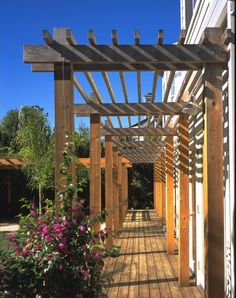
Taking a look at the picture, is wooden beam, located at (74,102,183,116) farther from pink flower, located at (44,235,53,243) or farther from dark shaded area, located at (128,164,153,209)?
dark shaded area, located at (128,164,153,209)

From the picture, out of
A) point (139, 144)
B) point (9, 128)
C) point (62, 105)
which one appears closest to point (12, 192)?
point (9, 128)

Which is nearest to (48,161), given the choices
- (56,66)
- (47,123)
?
(47,123)

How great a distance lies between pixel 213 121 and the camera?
12.8 ft

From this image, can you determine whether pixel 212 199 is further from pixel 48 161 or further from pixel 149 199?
pixel 149 199

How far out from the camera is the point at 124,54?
3994 mm

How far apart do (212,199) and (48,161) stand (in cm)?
1368

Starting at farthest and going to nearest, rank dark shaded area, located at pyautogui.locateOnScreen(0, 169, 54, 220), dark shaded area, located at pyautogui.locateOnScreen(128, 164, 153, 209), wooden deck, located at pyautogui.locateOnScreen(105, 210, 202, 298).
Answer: dark shaded area, located at pyautogui.locateOnScreen(128, 164, 153, 209)
dark shaded area, located at pyautogui.locateOnScreen(0, 169, 54, 220)
wooden deck, located at pyautogui.locateOnScreen(105, 210, 202, 298)

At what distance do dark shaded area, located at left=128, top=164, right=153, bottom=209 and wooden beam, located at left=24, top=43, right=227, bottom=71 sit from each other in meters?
20.1

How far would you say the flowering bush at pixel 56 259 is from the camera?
10.5 ft

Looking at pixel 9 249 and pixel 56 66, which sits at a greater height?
pixel 56 66

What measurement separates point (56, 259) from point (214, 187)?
150 centimetres

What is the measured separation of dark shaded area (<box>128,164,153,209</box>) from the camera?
23953 mm

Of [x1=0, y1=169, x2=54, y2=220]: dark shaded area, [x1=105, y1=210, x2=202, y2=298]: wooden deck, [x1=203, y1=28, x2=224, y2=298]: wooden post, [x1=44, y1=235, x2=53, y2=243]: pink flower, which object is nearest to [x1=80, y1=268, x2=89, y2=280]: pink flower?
[x1=44, y1=235, x2=53, y2=243]: pink flower

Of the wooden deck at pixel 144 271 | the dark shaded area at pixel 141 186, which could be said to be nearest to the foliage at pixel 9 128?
the dark shaded area at pixel 141 186
